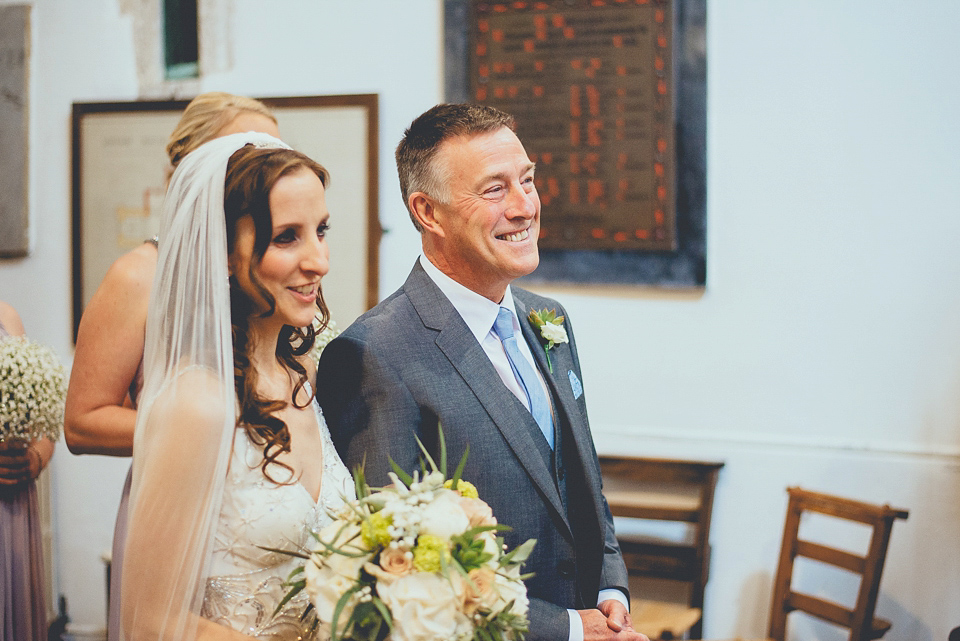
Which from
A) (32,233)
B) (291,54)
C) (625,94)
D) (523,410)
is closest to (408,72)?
(291,54)

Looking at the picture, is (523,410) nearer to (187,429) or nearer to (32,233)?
(187,429)

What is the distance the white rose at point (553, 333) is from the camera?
205cm

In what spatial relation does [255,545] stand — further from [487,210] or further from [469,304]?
[487,210]

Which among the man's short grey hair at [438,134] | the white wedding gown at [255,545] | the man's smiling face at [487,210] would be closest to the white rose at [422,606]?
the white wedding gown at [255,545]

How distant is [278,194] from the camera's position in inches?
61.3

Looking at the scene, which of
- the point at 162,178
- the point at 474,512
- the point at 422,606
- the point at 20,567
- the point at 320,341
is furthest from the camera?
the point at 162,178

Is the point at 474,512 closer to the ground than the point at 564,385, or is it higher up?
closer to the ground

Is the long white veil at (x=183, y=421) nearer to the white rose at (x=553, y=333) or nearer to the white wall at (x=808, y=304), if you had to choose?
the white rose at (x=553, y=333)

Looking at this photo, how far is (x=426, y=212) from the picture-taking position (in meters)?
1.95

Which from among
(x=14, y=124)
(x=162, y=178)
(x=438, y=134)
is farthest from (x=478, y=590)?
(x=14, y=124)

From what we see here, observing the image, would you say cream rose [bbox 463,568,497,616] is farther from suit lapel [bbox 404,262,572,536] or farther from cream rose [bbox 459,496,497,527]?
suit lapel [bbox 404,262,572,536]

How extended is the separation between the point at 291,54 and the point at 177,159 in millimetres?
1593

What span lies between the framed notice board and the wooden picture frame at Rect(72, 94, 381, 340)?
0.50m

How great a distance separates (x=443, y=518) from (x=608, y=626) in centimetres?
77
